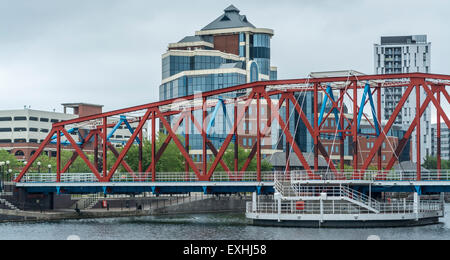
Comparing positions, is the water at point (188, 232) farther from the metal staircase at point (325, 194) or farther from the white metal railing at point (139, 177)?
the white metal railing at point (139, 177)

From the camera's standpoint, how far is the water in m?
71.6

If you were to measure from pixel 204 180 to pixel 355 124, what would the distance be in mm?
17563

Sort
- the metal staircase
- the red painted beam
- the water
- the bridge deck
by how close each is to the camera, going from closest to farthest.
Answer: the water
the metal staircase
the bridge deck
the red painted beam

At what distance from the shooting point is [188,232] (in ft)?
256

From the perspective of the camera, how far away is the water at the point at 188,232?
2820 inches

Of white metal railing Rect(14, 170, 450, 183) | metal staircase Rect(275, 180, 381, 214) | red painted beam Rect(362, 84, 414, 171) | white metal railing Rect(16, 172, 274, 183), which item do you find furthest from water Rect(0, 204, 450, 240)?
red painted beam Rect(362, 84, 414, 171)

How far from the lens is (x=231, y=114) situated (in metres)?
180

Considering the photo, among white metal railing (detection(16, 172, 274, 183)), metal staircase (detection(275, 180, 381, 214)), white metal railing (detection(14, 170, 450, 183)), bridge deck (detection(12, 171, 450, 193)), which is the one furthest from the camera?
white metal railing (detection(16, 172, 274, 183))

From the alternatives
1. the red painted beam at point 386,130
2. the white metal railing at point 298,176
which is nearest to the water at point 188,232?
the white metal railing at point 298,176

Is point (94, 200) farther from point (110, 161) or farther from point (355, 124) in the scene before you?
point (355, 124)

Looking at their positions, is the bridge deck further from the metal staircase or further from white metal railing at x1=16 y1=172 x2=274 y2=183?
white metal railing at x1=16 y1=172 x2=274 y2=183
